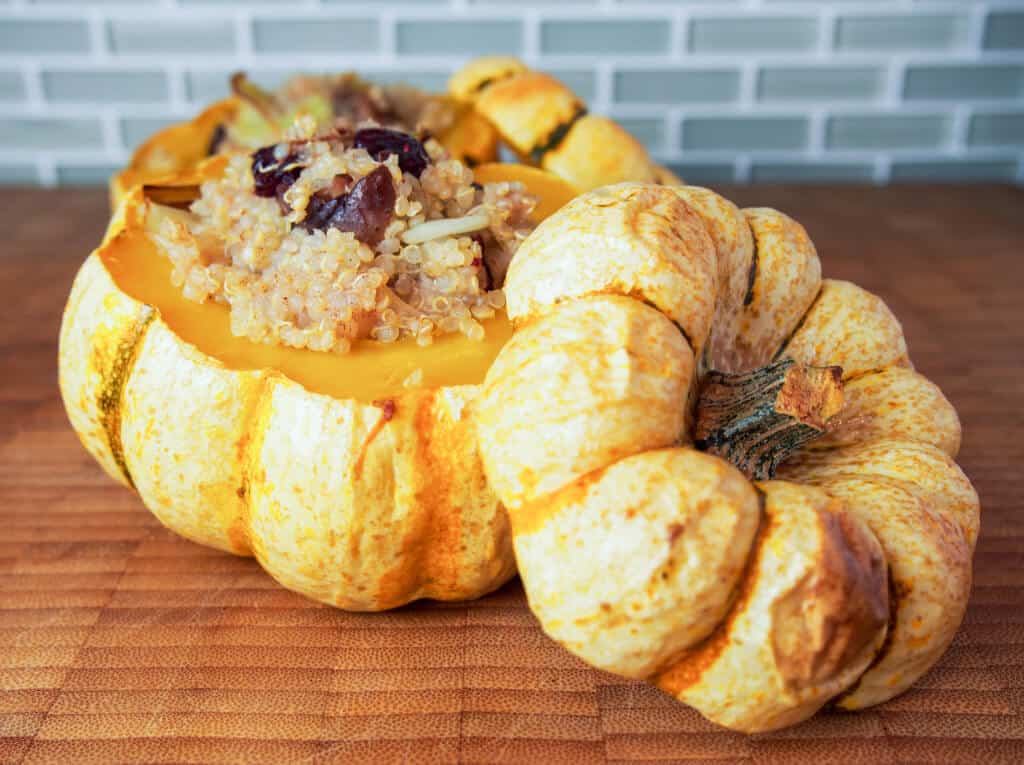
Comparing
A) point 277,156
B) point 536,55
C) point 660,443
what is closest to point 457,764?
point 660,443

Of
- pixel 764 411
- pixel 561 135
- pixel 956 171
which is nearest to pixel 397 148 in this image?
pixel 764 411

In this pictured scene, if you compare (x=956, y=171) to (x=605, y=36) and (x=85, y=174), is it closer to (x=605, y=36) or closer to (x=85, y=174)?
(x=605, y=36)

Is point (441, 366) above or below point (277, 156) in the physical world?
below

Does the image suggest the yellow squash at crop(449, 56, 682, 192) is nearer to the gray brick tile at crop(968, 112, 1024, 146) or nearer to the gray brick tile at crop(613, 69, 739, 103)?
the gray brick tile at crop(613, 69, 739, 103)

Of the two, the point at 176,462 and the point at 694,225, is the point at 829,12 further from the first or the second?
the point at 176,462

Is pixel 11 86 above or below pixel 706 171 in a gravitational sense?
above

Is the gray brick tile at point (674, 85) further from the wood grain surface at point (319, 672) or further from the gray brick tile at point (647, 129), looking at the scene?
the wood grain surface at point (319, 672)

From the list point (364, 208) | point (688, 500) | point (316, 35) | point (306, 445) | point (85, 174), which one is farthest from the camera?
point (85, 174)

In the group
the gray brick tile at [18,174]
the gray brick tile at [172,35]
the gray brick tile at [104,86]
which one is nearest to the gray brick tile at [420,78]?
the gray brick tile at [172,35]
